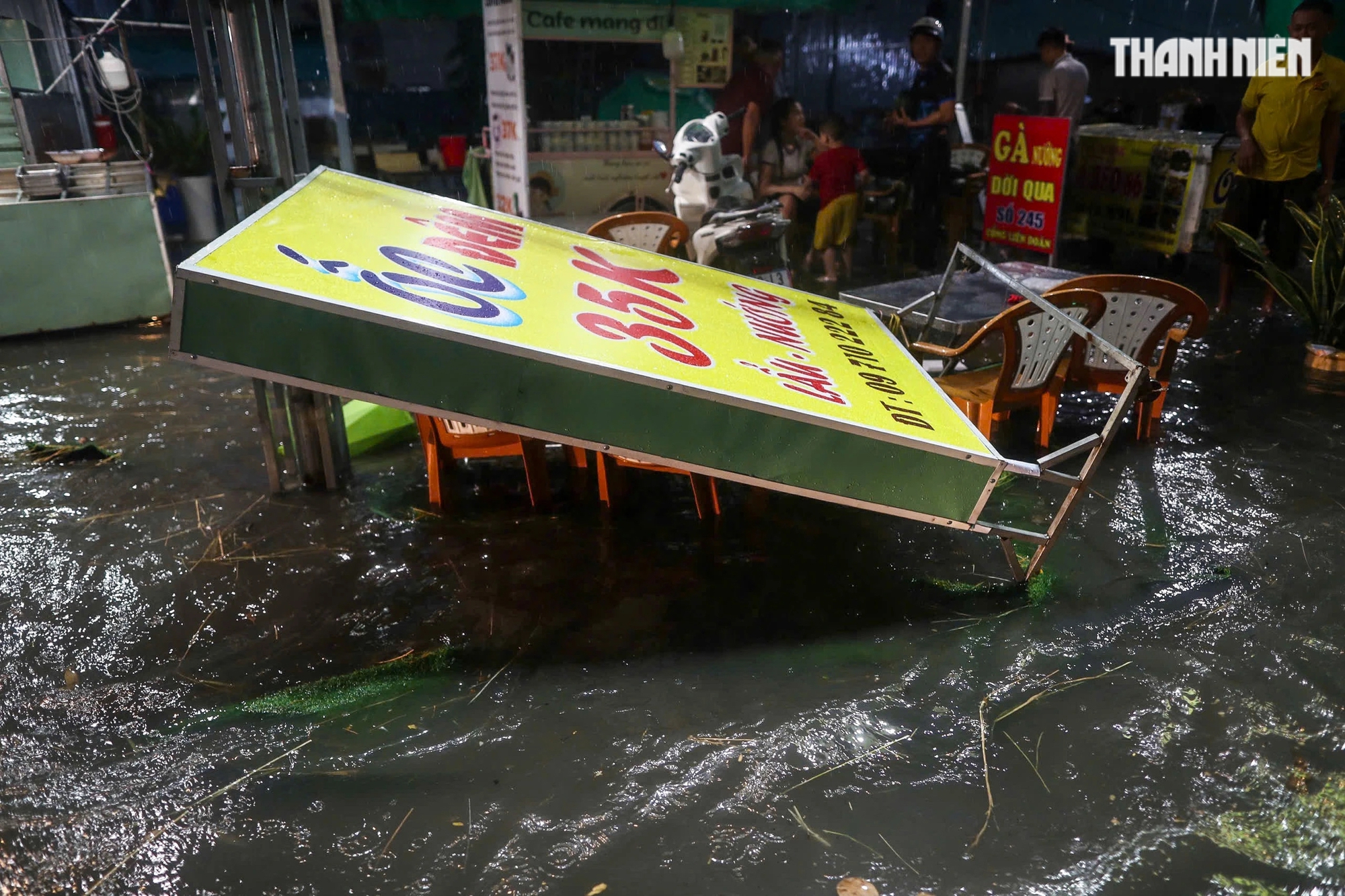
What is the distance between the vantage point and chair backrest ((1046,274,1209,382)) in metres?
4.83

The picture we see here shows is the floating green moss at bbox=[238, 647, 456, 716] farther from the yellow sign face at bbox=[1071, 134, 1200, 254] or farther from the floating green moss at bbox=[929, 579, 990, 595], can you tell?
the yellow sign face at bbox=[1071, 134, 1200, 254]

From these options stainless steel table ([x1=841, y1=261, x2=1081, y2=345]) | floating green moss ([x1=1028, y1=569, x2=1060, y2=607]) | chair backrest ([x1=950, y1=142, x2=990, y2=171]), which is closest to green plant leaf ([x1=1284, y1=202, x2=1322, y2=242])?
stainless steel table ([x1=841, y1=261, x2=1081, y2=345])

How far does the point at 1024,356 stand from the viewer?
15.8 ft

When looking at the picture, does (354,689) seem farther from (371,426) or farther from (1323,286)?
(1323,286)

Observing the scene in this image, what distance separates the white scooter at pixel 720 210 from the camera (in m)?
6.77

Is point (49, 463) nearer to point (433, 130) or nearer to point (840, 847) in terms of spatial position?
point (840, 847)

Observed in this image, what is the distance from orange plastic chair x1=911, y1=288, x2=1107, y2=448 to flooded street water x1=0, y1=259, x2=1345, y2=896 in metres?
0.59

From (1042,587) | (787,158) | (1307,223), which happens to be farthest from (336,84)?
(1307,223)

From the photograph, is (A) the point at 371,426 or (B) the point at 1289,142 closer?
(A) the point at 371,426

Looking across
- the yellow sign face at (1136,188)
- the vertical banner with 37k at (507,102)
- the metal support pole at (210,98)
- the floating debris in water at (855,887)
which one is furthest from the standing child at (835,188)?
the floating debris in water at (855,887)

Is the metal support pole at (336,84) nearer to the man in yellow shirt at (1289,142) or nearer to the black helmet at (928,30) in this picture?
the black helmet at (928,30)

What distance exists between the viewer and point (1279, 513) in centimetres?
443

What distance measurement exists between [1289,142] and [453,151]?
349 inches

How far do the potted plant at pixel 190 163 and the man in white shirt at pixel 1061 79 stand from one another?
32.1ft
